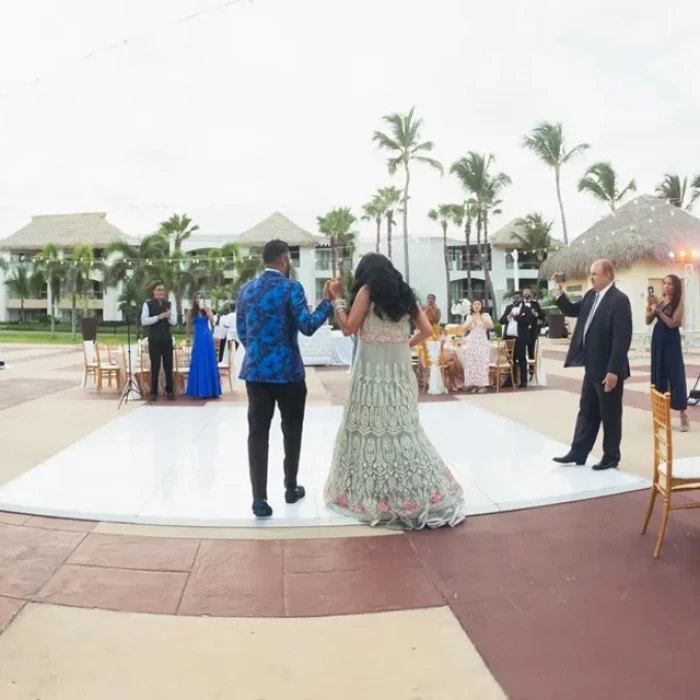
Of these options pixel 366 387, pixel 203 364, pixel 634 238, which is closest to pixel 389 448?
pixel 366 387

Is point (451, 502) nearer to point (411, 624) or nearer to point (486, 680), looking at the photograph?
point (411, 624)

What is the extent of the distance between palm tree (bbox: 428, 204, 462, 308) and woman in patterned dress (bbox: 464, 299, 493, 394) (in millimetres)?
32391

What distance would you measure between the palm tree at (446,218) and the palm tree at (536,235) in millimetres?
4844

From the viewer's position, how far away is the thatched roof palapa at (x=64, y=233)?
52.1 meters

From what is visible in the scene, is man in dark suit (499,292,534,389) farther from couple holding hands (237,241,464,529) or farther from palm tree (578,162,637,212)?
palm tree (578,162,637,212)

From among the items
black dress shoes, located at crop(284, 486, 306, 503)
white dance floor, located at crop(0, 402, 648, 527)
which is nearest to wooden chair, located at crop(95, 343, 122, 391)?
white dance floor, located at crop(0, 402, 648, 527)

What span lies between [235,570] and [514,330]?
821 cm

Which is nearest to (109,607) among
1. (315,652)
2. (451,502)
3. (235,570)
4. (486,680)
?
(235,570)

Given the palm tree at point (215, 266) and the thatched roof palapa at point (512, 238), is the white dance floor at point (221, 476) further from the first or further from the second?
the thatched roof palapa at point (512, 238)

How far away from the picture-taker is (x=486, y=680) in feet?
7.41

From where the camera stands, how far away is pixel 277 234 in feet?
163

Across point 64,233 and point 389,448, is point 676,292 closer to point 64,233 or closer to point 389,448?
point 389,448

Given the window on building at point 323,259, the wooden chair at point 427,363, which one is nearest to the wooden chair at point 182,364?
the wooden chair at point 427,363

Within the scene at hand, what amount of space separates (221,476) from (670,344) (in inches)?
176
